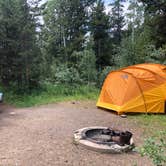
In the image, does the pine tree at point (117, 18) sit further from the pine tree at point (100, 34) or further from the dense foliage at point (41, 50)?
the dense foliage at point (41, 50)

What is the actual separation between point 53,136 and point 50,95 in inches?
240

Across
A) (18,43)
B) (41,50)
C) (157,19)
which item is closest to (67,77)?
(41,50)

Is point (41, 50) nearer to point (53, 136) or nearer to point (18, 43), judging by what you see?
point (18, 43)

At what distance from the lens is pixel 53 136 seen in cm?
614

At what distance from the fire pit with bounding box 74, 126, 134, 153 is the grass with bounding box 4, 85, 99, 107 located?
4745 mm

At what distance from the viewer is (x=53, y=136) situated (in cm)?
614

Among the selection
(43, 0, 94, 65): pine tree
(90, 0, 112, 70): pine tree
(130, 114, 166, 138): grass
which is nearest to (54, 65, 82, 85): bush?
(130, 114, 166, 138): grass

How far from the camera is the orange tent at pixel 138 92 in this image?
8.90m

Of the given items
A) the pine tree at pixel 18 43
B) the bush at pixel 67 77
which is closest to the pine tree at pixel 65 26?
the bush at pixel 67 77

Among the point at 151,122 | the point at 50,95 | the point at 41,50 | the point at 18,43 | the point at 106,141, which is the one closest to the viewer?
the point at 106,141

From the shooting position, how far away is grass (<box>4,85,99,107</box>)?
430 inches

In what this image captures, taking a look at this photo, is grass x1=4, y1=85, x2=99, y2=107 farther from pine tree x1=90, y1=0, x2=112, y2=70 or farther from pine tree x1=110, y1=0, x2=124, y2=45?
pine tree x1=110, y1=0, x2=124, y2=45

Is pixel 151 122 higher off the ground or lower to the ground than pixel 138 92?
lower

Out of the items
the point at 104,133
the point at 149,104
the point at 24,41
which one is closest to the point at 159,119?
the point at 149,104
